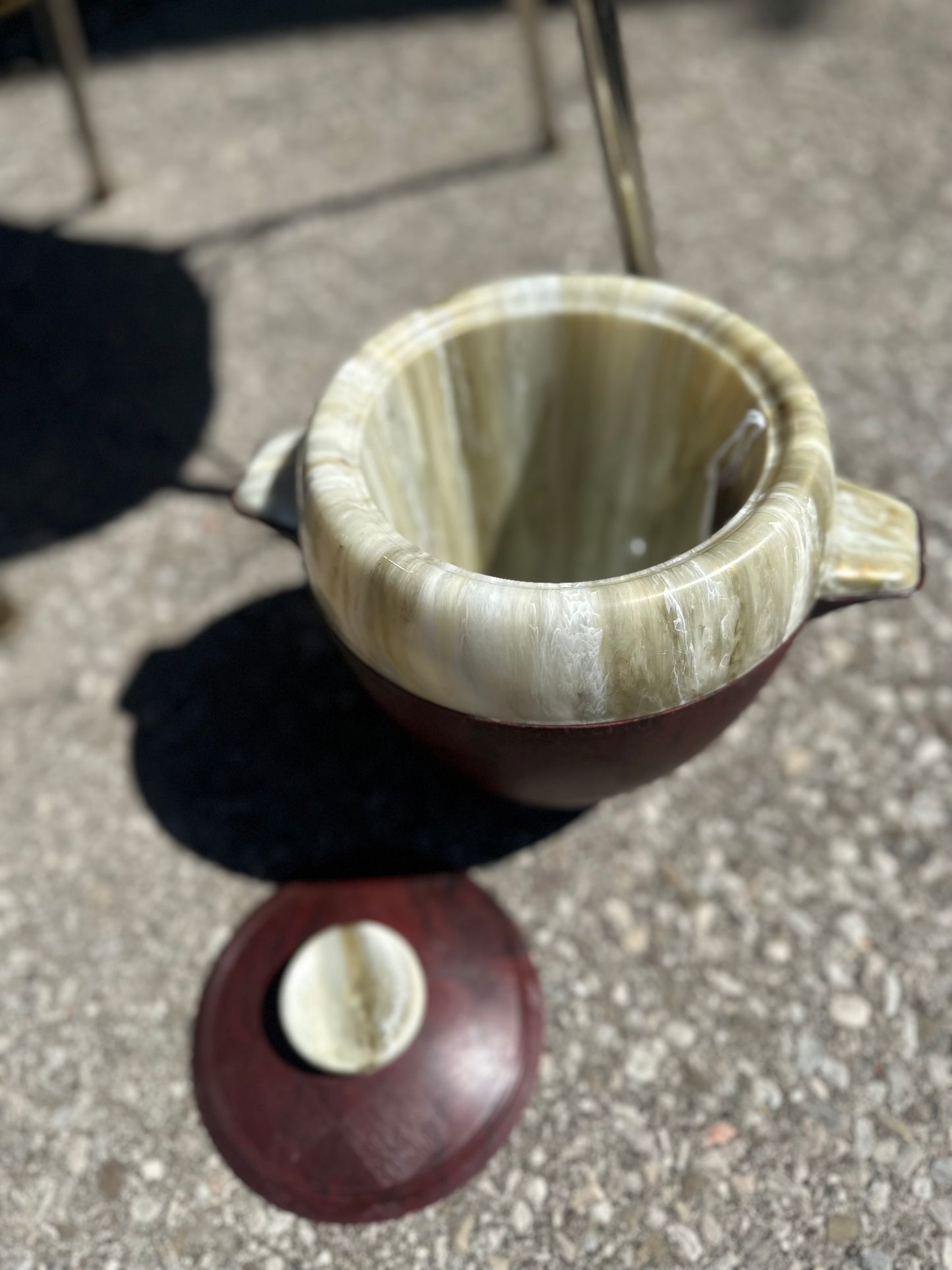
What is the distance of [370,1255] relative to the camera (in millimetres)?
1279

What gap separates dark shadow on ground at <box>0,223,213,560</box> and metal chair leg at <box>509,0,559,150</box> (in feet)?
3.28

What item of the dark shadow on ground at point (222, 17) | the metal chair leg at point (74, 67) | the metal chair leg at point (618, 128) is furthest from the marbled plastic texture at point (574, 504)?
the dark shadow on ground at point (222, 17)

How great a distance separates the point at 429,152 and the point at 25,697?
188cm

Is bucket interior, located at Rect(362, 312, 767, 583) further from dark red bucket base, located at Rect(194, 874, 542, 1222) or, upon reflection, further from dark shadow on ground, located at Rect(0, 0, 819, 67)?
dark shadow on ground, located at Rect(0, 0, 819, 67)

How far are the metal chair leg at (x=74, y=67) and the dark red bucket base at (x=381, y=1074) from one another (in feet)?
6.66

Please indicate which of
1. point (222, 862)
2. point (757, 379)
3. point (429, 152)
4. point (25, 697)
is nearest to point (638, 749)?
point (757, 379)

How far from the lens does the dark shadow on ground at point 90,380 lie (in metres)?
2.14

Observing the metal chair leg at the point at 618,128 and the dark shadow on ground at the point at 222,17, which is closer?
the metal chair leg at the point at 618,128

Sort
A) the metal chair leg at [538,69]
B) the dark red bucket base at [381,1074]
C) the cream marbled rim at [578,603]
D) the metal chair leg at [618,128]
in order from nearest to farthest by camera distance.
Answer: the cream marbled rim at [578,603], the dark red bucket base at [381,1074], the metal chair leg at [618,128], the metal chair leg at [538,69]

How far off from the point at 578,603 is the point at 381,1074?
0.72 metres

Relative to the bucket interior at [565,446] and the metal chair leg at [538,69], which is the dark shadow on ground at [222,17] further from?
the bucket interior at [565,446]

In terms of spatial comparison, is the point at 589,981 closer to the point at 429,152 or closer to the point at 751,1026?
the point at 751,1026

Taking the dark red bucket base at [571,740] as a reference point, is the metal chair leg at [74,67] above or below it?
above

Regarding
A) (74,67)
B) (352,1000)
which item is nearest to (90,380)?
(74,67)
